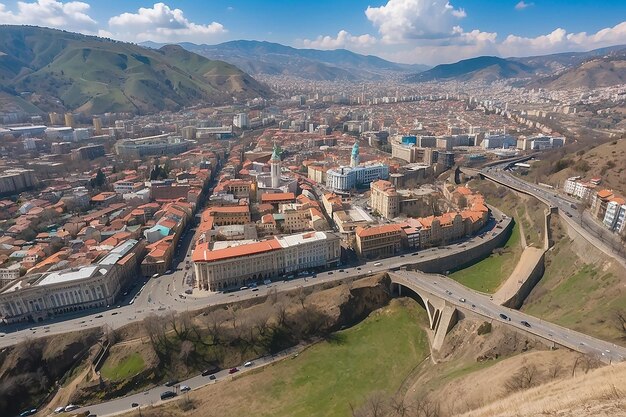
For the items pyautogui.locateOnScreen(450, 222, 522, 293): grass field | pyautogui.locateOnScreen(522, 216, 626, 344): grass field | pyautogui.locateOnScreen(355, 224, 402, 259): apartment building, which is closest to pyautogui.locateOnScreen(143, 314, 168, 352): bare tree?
pyautogui.locateOnScreen(355, 224, 402, 259): apartment building

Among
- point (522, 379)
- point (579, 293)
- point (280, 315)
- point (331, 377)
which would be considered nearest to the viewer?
point (522, 379)

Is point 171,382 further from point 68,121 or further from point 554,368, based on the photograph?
point 68,121

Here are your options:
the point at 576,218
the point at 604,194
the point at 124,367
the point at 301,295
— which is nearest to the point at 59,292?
the point at 124,367

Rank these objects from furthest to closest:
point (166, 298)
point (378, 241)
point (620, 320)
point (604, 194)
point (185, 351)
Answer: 1. point (604, 194)
2. point (378, 241)
3. point (166, 298)
4. point (185, 351)
5. point (620, 320)

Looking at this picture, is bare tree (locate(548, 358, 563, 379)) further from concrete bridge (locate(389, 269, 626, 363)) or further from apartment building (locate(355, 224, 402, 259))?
apartment building (locate(355, 224, 402, 259))

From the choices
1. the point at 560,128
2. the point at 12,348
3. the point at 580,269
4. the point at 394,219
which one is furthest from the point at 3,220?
the point at 560,128

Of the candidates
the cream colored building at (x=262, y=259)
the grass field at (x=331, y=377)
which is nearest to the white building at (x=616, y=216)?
the grass field at (x=331, y=377)

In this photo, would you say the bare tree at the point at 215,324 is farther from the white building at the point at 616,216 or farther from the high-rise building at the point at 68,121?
the high-rise building at the point at 68,121
